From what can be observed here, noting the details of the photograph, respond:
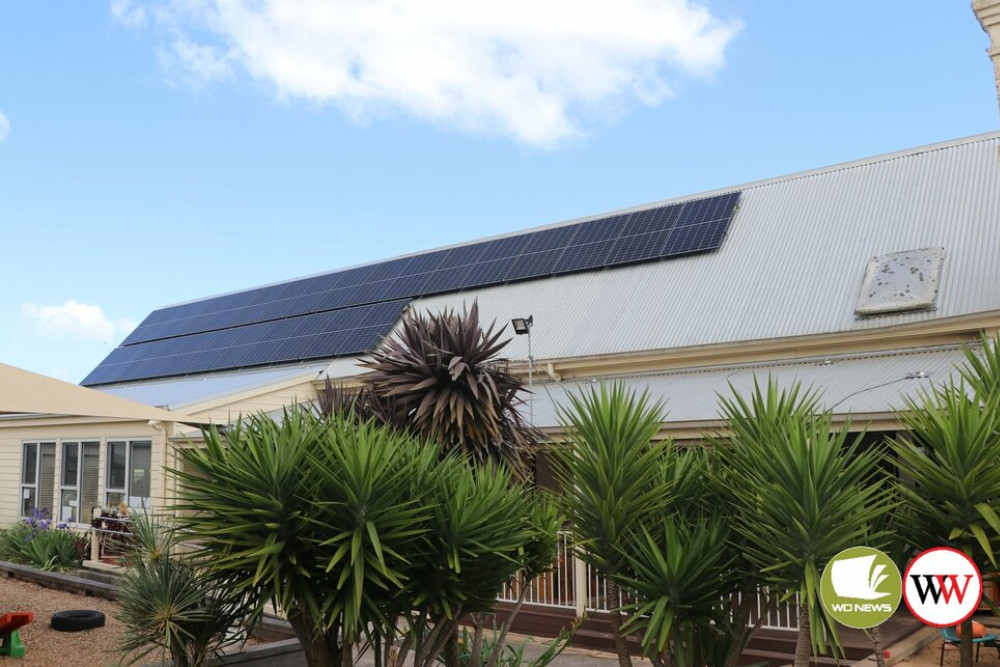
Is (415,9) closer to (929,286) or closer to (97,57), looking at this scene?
(97,57)

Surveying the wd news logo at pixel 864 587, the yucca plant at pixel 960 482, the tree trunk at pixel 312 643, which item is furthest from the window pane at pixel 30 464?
the wd news logo at pixel 864 587

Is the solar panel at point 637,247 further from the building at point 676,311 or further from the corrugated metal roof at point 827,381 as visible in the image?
the corrugated metal roof at point 827,381

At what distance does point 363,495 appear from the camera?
596cm

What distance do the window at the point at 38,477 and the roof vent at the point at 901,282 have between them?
18430mm

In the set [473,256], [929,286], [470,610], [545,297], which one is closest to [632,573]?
[470,610]

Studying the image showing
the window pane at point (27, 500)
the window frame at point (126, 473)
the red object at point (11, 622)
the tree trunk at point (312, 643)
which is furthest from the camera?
the window pane at point (27, 500)

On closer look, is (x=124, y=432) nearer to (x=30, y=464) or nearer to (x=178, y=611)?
(x=30, y=464)

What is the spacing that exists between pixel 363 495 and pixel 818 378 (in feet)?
27.8

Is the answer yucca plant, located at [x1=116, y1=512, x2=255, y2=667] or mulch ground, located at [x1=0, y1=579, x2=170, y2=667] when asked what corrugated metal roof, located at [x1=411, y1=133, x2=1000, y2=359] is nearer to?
mulch ground, located at [x1=0, y1=579, x2=170, y2=667]

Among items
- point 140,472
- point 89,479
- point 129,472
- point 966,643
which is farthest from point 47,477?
point 966,643

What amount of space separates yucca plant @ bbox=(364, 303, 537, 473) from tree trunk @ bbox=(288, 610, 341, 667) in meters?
2.85

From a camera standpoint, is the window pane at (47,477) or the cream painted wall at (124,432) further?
the window pane at (47,477)

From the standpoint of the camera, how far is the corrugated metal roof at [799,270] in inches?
549

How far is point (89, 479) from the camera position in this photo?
19.5 m
